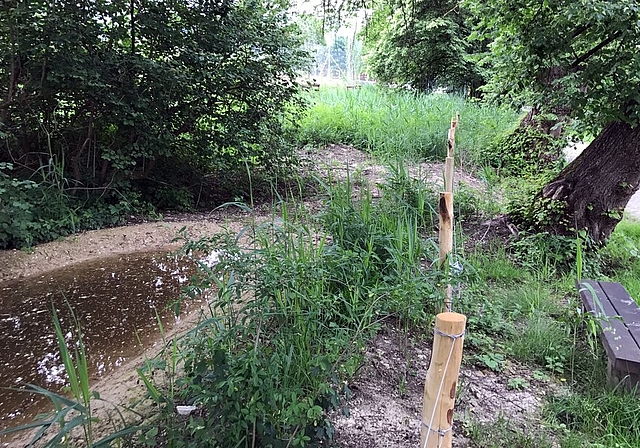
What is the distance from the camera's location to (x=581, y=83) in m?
3.42

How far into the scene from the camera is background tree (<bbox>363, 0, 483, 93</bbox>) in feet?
34.9

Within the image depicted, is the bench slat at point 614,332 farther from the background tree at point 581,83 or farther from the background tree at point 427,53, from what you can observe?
the background tree at point 427,53

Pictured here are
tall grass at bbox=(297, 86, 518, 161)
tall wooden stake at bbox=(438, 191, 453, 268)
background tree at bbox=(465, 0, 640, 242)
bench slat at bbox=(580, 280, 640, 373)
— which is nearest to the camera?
bench slat at bbox=(580, 280, 640, 373)

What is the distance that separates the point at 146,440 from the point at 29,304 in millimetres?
2270

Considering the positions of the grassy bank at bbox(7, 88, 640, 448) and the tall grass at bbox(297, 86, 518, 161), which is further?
the tall grass at bbox(297, 86, 518, 161)

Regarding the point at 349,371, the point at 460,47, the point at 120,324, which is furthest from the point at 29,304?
the point at 460,47

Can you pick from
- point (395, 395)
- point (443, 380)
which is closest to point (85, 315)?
point (395, 395)

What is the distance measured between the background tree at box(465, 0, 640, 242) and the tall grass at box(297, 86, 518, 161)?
179cm

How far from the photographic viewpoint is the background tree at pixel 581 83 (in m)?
3.12

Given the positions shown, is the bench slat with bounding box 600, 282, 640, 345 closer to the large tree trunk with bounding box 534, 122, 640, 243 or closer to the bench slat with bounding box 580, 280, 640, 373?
the bench slat with bounding box 580, 280, 640, 373

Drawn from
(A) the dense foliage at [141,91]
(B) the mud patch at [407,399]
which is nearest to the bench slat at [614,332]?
(B) the mud patch at [407,399]

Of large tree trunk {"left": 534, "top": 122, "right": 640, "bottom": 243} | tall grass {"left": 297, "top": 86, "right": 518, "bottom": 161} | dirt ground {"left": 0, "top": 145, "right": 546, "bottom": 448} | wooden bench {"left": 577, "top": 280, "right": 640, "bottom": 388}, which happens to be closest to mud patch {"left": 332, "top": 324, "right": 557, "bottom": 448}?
dirt ground {"left": 0, "top": 145, "right": 546, "bottom": 448}

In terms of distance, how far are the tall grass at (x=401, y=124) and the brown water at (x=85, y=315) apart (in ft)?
10.2

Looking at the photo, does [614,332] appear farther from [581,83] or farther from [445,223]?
[581,83]
